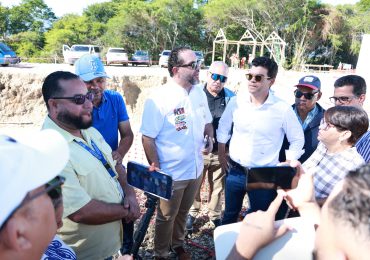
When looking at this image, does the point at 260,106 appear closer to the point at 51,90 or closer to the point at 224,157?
the point at 224,157

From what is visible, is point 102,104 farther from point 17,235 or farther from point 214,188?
point 17,235

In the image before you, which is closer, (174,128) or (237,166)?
(174,128)

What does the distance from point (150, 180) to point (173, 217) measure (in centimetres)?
121

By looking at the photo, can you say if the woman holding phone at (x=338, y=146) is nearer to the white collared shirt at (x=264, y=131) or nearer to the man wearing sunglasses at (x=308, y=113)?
the white collared shirt at (x=264, y=131)

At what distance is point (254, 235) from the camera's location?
1120 mm

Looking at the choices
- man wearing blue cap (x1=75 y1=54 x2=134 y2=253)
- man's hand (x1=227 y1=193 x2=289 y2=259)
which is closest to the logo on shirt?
man wearing blue cap (x1=75 y1=54 x2=134 y2=253)

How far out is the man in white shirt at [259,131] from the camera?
2914 millimetres

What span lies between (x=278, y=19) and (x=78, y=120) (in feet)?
104

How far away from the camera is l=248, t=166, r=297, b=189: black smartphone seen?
1605mm

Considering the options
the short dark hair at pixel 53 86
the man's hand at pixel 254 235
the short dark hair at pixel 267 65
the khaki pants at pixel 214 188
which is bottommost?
the khaki pants at pixel 214 188

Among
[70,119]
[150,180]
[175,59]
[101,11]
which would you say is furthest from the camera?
[101,11]

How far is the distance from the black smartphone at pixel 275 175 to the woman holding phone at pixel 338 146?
630 millimetres

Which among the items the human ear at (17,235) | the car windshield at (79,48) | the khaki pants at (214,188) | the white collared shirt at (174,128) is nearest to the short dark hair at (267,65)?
the white collared shirt at (174,128)

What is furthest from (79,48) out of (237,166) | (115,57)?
(237,166)
